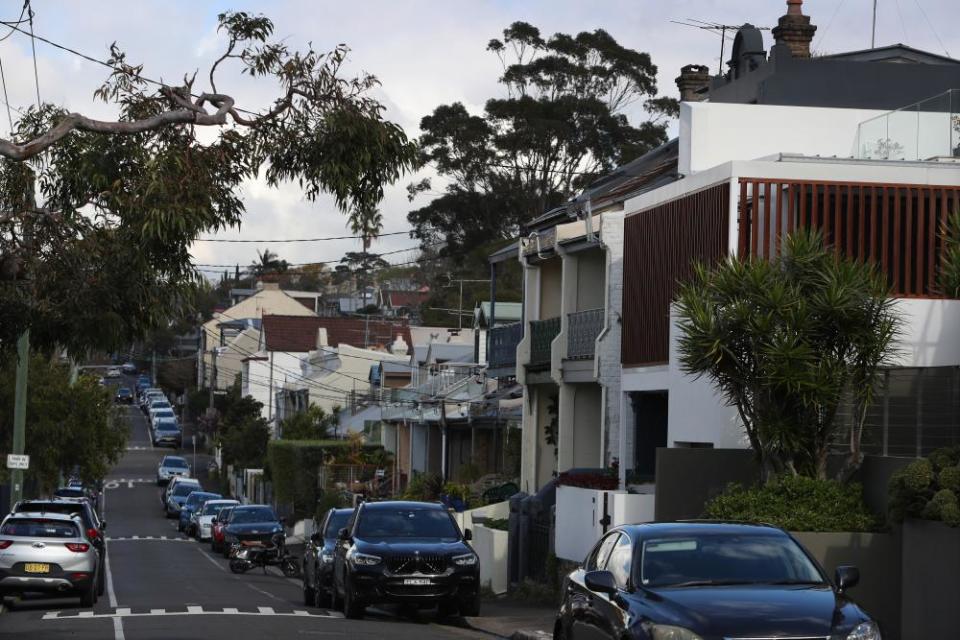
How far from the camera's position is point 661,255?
26.8m

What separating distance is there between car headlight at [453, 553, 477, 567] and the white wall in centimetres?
1031

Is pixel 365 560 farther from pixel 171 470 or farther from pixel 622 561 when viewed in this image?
pixel 171 470

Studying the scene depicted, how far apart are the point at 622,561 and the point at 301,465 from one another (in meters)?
49.5

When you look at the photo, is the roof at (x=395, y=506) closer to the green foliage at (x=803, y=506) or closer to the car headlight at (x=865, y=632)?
the green foliage at (x=803, y=506)

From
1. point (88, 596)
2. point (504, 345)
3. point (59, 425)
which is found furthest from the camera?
point (59, 425)

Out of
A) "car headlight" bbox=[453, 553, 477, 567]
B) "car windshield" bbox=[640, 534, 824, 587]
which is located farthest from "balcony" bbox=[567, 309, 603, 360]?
"car windshield" bbox=[640, 534, 824, 587]

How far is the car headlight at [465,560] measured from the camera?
21.8m

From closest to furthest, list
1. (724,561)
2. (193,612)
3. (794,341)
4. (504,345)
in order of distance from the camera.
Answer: (724,561), (794,341), (193,612), (504,345)

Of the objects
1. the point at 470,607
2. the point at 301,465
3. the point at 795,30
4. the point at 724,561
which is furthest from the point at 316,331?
the point at 724,561

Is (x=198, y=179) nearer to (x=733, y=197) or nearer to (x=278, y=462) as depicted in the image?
(x=733, y=197)

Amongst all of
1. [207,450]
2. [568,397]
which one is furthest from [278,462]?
[207,450]

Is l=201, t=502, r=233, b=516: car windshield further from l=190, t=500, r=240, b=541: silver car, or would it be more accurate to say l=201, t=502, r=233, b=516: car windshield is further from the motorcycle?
the motorcycle

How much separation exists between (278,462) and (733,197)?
42.8 m

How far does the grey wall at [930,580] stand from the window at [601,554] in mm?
4110
